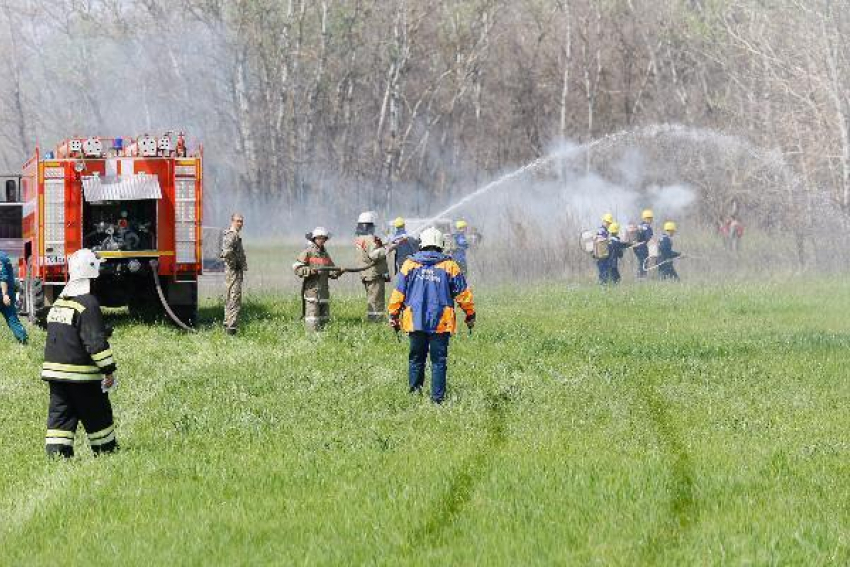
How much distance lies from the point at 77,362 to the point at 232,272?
10082 mm

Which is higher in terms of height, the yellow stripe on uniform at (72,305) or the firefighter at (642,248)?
the yellow stripe on uniform at (72,305)

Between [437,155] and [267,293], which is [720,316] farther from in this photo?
[437,155]

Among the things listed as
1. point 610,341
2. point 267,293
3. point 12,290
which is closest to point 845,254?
point 267,293

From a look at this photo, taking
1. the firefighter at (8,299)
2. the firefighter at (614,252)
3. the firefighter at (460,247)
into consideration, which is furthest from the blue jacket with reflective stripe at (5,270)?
the firefighter at (614,252)

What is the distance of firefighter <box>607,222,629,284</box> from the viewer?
104 ft

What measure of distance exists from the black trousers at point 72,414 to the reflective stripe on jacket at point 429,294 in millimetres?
3554

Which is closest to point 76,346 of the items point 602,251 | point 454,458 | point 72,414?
point 72,414

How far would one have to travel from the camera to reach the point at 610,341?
18.6 metres

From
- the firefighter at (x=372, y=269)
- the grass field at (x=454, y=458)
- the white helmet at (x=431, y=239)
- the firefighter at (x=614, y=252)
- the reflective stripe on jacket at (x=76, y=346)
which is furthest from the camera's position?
the firefighter at (x=614, y=252)

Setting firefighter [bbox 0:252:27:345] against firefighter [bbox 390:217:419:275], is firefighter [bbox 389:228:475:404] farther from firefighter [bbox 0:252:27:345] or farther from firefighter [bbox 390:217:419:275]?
firefighter [bbox 390:217:419:275]

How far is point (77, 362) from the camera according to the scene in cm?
1027

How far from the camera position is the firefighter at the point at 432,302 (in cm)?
1327

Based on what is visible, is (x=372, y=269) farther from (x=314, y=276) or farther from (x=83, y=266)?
(x=83, y=266)

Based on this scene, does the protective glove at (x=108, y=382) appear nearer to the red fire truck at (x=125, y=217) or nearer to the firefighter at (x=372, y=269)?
the red fire truck at (x=125, y=217)
